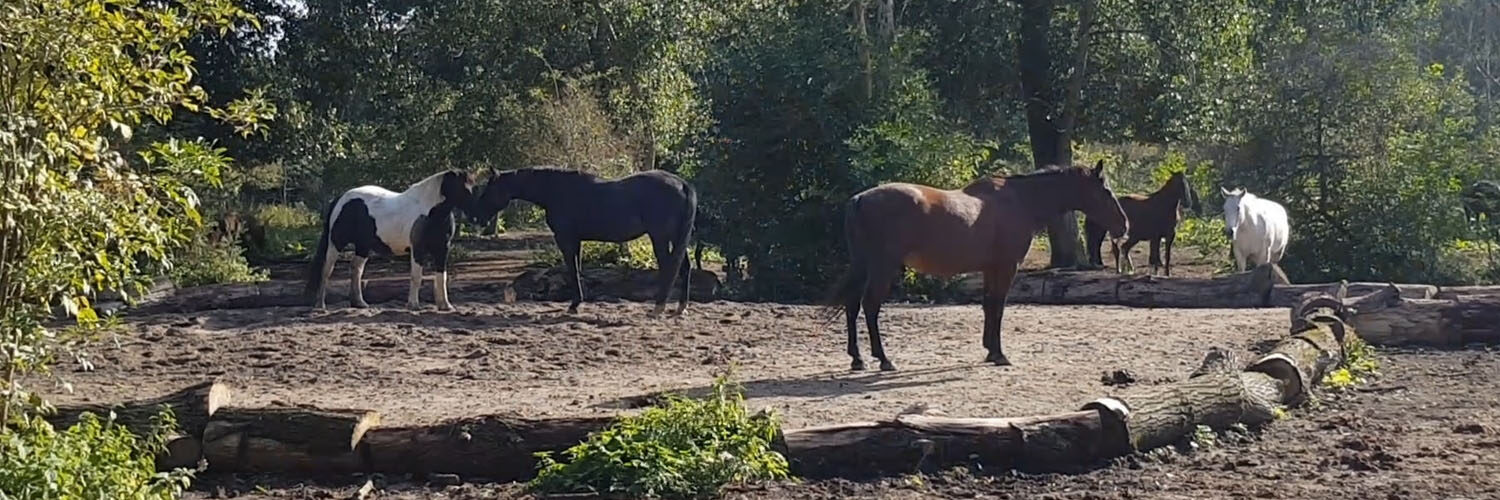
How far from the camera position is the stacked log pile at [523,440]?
733cm

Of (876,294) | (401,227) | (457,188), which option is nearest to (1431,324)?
(876,294)

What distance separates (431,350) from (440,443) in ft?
15.9

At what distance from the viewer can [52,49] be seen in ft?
18.4

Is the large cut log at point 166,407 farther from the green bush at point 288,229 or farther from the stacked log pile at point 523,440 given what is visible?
the green bush at point 288,229

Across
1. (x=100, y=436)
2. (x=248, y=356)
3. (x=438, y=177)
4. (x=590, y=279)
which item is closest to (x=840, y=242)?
(x=590, y=279)

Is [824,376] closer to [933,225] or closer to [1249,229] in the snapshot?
[933,225]

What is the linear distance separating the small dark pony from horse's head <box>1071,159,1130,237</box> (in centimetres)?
455

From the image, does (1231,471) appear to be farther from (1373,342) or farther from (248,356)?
(248,356)

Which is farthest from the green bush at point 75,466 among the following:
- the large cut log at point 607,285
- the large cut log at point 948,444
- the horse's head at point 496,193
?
the large cut log at point 607,285

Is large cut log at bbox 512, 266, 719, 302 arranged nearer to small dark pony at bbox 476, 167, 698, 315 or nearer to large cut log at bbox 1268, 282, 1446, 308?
small dark pony at bbox 476, 167, 698, 315

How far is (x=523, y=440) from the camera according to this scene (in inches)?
291

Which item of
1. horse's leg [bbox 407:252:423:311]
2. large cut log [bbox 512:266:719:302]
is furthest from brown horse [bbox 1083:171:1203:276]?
horse's leg [bbox 407:252:423:311]

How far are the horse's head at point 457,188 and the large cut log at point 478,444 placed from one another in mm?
7767

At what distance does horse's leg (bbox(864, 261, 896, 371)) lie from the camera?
10.7 meters
